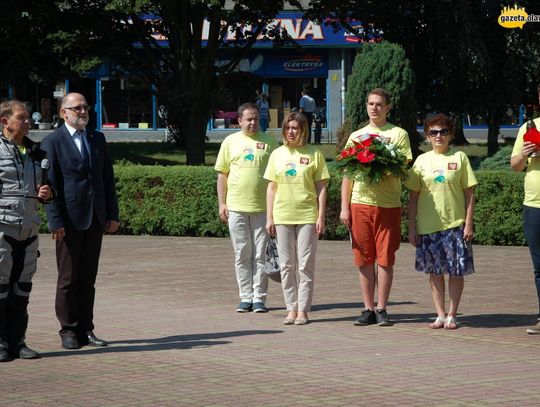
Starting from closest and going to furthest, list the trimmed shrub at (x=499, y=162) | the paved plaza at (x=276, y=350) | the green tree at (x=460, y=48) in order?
the paved plaza at (x=276, y=350) → the trimmed shrub at (x=499, y=162) → the green tree at (x=460, y=48)

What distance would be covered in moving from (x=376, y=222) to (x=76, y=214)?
2.62 meters

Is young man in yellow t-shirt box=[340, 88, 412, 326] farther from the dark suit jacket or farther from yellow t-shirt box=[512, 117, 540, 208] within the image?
the dark suit jacket

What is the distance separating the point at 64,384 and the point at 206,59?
21108mm

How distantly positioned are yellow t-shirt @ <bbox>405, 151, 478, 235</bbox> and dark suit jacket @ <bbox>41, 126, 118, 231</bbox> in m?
2.75

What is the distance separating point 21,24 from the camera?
→ 87.9 ft

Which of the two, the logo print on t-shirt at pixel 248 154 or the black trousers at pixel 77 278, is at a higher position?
the logo print on t-shirt at pixel 248 154

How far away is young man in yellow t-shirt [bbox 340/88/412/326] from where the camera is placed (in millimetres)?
9664

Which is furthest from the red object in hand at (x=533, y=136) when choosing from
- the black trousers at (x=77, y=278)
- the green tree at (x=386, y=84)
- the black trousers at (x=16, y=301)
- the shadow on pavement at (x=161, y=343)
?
the green tree at (x=386, y=84)

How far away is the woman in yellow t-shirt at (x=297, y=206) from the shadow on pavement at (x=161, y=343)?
679mm

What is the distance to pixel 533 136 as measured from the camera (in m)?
9.07

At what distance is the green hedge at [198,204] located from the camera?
15.4 metres

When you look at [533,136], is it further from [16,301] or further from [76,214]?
[16,301]

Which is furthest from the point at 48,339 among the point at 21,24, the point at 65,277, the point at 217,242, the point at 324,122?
the point at 324,122

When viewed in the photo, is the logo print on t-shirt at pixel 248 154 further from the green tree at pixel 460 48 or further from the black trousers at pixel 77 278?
the green tree at pixel 460 48
